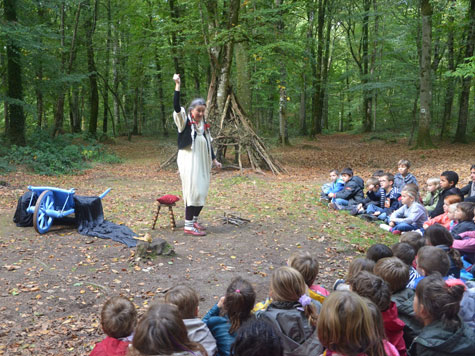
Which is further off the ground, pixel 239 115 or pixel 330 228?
pixel 239 115

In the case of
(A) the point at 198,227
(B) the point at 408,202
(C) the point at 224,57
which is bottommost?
(A) the point at 198,227

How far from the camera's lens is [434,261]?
295 centimetres

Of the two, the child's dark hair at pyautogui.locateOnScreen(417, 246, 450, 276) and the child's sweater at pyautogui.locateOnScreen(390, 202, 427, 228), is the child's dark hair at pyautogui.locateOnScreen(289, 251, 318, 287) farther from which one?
the child's sweater at pyautogui.locateOnScreen(390, 202, 427, 228)

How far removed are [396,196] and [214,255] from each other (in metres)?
3.89

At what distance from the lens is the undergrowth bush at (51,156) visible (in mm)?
11663

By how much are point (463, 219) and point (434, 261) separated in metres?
2.03

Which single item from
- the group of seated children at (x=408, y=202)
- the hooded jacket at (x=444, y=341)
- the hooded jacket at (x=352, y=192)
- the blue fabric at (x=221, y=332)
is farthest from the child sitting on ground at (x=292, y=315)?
the hooded jacket at (x=352, y=192)

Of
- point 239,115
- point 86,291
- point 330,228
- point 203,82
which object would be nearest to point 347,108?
point 203,82

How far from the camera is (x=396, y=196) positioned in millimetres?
6875

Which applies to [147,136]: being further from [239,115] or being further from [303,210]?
[303,210]

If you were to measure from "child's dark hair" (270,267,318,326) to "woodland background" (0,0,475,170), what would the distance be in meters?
9.41

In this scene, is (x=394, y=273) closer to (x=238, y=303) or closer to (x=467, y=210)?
(x=238, y=303)

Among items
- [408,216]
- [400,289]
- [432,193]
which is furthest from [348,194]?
[400,289]

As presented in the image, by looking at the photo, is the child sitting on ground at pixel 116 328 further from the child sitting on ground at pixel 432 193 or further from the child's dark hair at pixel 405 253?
the child sitting on ground at pixel 432 193
